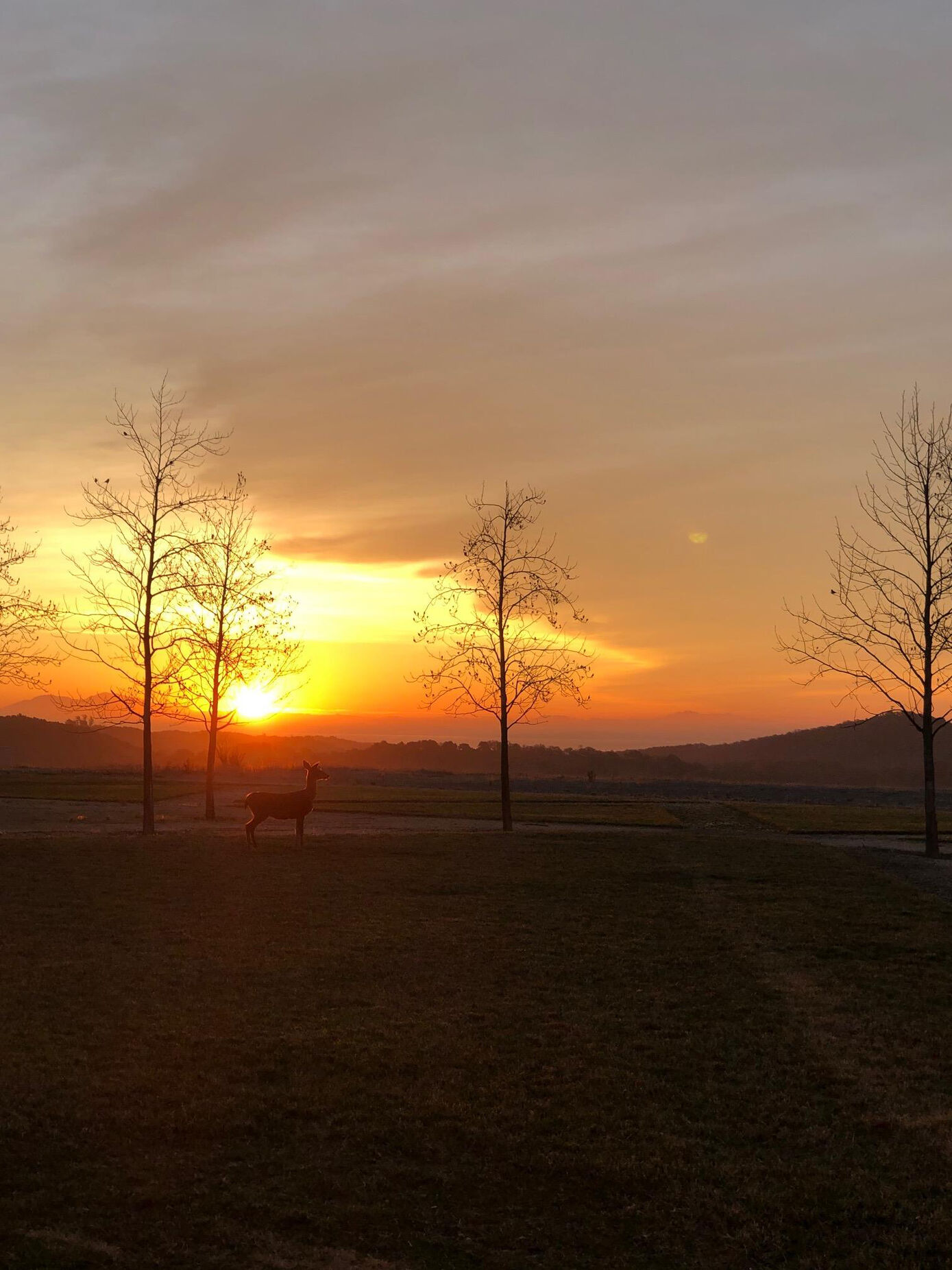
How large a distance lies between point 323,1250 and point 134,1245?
3.70 feet

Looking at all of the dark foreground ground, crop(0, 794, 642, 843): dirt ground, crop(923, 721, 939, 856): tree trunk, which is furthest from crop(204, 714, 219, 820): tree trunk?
Answer: crop(923, 721, 939, 856): tree trunk

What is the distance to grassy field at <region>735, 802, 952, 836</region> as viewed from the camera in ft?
121

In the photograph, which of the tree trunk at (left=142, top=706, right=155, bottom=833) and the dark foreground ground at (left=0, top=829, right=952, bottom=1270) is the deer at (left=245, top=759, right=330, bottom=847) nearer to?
the tree trunk at (left=142, top=706, right=155, bottom=833)

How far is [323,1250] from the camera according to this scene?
6.39m

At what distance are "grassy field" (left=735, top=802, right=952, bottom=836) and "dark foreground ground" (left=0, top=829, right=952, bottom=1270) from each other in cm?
1880

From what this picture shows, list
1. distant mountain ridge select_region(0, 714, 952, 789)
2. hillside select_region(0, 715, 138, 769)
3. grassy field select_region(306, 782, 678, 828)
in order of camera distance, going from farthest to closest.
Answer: hillside select_region(0, 715, 138, 769)
distant mountain ridge select_region(0, 714, 952, 789)
grassy field select_region(306, 782, 678, 828)

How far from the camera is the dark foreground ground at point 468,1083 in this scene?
6688 millimetres

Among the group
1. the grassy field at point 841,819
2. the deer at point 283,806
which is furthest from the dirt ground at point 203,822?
the grassy field at point 841,819

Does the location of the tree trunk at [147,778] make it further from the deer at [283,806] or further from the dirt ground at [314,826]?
the deer at [283,806]

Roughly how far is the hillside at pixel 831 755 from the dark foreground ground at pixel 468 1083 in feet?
289

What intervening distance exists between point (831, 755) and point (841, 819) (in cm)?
10738

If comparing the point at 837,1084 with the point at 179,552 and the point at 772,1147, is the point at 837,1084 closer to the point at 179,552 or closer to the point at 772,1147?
the point at 772,1147

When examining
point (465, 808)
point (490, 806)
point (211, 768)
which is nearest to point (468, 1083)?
point (211, 768)

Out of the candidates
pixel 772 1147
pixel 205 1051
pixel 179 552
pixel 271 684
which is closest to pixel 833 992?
pixel 772 1147
